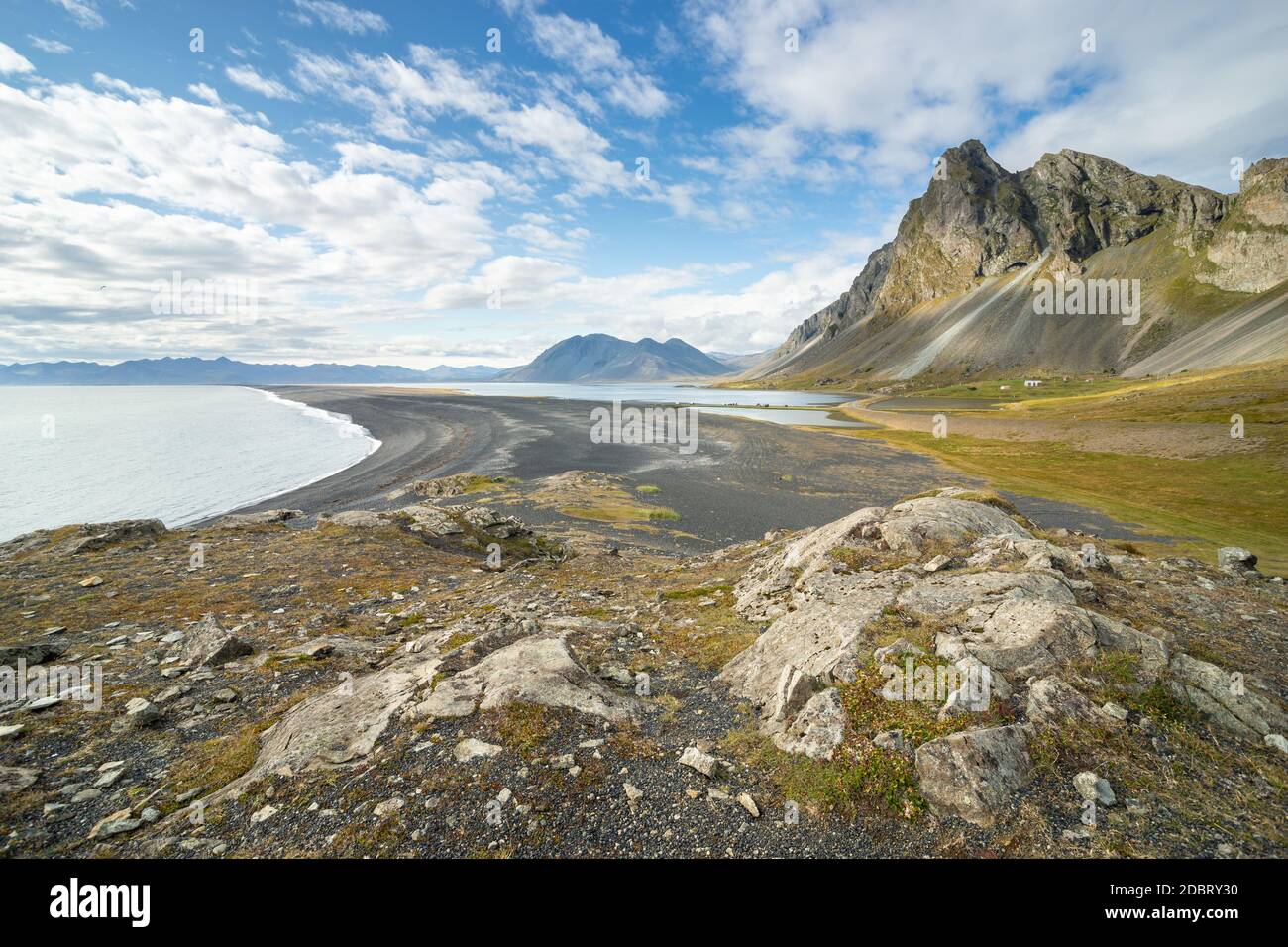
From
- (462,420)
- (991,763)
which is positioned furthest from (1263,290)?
(991,763)

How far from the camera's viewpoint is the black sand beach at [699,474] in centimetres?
4084

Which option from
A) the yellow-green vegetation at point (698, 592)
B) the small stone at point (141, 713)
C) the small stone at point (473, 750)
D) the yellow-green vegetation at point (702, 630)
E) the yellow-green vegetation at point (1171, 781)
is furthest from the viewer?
the yellow-green vegetation at point (698, 592)

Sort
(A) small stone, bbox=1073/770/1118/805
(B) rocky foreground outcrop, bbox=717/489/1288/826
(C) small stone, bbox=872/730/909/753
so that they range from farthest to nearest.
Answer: (C) small stone, bbox=872/730/909/753
(B) rocky foreground outcrop, bbox=717/489/1288/826
(A) small stone, bbox=1073/770/1118/805

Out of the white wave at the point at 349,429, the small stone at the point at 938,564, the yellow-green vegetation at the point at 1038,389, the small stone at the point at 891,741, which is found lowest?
the small stone at the point at 891,741

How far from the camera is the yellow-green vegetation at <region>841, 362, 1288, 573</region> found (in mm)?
36156

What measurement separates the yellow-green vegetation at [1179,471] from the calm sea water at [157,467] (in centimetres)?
7976

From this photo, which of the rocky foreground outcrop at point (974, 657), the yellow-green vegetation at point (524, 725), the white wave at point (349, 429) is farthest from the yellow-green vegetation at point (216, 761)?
the white wave at point (349, 429)

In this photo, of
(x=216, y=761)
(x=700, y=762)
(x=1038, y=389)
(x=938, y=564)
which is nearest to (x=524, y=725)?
(x=700, y=762)

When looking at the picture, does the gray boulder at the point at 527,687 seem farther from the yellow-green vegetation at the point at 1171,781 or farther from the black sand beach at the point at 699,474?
the black sand beach at the point at 699,474

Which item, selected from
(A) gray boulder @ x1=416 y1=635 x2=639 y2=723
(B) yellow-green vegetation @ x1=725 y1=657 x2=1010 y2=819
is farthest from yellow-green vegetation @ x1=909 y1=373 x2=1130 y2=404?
(A) gray boulder @ x1=416 y1=635 x2=639 y2=723

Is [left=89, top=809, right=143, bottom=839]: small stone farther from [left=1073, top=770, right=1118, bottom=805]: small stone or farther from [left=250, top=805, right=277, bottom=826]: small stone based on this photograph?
[left=1073, top=770, right=1118, bottom=805]: small stone

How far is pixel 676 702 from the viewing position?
33.4 feet

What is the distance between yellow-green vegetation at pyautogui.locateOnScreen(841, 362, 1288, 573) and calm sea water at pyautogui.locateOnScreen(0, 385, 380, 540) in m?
79.8
